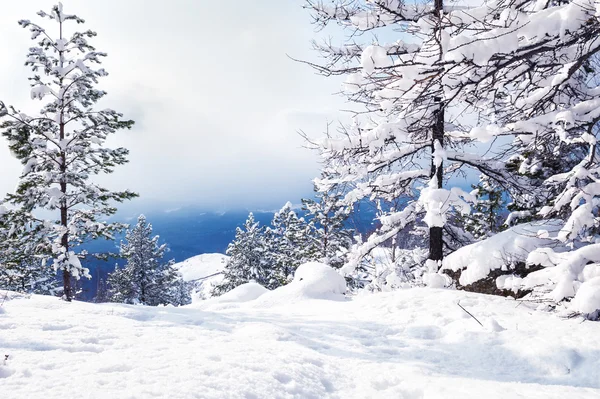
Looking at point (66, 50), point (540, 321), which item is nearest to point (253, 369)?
point (540, 321)

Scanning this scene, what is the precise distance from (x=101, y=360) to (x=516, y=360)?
4.94 m

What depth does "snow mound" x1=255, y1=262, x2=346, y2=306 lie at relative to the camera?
10.3 m

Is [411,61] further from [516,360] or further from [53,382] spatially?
[53,382]

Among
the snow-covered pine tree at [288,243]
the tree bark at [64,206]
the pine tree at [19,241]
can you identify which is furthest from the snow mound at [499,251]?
the snow-covered pine tree at [288,243]

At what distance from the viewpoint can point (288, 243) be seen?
1393 inches

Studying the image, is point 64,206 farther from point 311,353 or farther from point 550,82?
point 550,82

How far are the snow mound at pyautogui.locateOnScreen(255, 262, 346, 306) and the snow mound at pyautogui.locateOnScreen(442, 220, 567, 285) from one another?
156 inches

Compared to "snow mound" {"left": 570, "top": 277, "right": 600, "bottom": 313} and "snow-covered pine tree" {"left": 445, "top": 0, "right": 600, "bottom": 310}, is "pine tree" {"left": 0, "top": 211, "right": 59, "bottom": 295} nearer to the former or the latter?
"snow-covered pine tree" {"left": 445, "top": 0, "right": 600, "bottom": 310}

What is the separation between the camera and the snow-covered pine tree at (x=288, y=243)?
29.1 metres

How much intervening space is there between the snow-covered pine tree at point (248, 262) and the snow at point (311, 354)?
2744 centimetres

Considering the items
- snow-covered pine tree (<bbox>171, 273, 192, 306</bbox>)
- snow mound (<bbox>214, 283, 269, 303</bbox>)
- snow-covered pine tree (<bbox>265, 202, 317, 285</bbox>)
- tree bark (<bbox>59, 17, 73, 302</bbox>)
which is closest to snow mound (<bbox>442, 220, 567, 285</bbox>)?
snow mound (<bbox>214, 283, 269, 303</bbox>)

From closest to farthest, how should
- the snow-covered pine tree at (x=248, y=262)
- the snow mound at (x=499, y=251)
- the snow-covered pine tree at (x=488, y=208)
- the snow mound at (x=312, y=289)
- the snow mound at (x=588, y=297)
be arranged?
the snow mound at (x=588, y=297) → the snow mound at (x=499, y=251) → the snow mound at (x=312, y=289) → the snow-covered pine tree at (x=488, y=208) → the snow-covered pine tree at (x=248, y=262)

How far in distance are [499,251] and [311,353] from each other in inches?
197

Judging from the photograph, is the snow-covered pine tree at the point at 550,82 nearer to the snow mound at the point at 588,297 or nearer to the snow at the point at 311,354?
the snow mound at the point at 588,297
